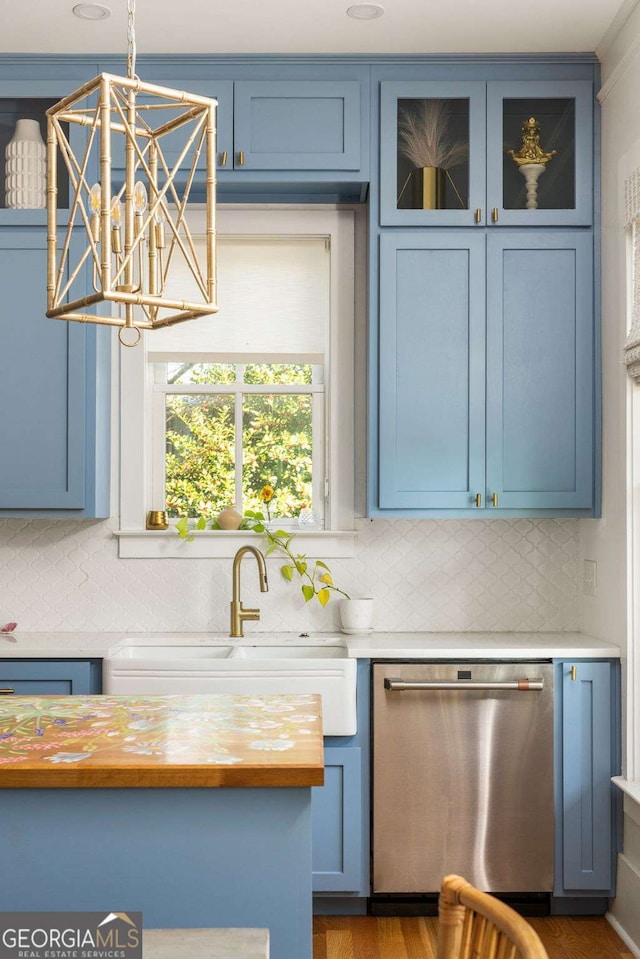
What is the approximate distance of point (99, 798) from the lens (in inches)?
76.4

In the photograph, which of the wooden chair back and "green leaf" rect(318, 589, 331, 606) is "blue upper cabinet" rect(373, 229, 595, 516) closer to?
"green leaf" rect(318, 589, 331, 606)

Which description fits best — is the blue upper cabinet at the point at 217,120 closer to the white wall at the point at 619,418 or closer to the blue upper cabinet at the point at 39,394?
the blue upper cabinet at the point at 39,394

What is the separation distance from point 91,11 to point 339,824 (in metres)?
2.97

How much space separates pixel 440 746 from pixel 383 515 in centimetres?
87

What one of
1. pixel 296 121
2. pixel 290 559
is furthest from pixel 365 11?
pixel 290 559

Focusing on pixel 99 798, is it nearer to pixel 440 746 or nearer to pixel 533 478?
pixel 440 746

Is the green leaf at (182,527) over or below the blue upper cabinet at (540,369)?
below

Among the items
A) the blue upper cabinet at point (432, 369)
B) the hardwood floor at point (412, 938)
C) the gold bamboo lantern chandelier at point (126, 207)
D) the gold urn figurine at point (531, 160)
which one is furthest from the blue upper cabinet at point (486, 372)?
the gold bamboo lantern chandelier at point (126, 207)

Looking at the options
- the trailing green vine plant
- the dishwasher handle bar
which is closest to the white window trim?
the trailing green vine plant

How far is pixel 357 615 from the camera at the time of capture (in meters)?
3.86

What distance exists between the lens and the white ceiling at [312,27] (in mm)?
3338

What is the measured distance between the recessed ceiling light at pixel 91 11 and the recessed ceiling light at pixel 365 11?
2.77ft

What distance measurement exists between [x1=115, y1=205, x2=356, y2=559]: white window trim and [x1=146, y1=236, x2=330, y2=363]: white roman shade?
2.8 inches

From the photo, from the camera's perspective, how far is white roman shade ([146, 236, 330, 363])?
407 cm
